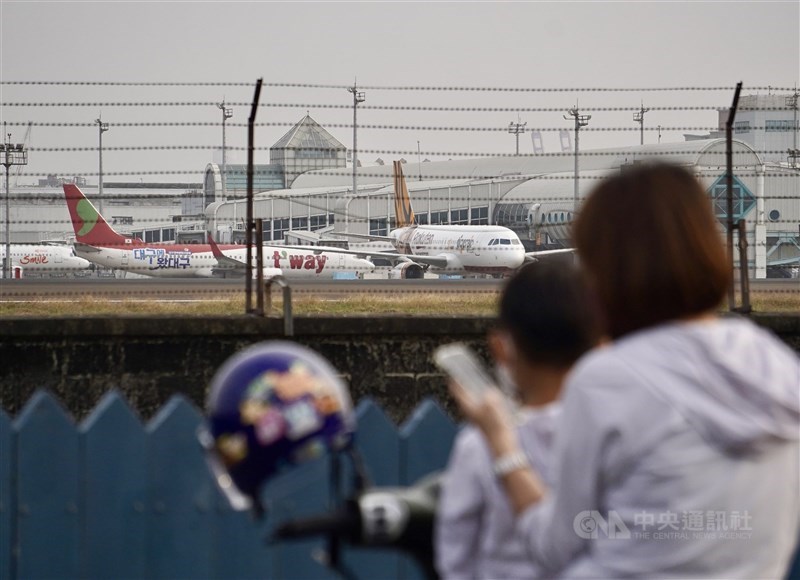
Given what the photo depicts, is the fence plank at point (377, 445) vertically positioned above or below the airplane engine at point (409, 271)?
below

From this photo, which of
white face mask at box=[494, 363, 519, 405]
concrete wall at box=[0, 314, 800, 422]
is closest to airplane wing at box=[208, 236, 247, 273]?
concrete wall at box=[0, 314, 800, 422]

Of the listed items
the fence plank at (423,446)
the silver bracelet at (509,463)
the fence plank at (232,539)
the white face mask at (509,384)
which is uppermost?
the white face mask at (509,384)

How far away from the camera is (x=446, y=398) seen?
5973 mm

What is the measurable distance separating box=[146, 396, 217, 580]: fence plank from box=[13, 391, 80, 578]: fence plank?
0.88ft

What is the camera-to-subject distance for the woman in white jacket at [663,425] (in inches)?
61.6

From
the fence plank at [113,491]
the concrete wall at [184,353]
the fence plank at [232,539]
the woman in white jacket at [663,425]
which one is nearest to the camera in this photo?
the woman in white jacket at [663,425]

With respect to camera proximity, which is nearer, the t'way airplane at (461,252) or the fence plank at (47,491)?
the fence plank at (47,491)

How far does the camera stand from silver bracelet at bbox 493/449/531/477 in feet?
5.70

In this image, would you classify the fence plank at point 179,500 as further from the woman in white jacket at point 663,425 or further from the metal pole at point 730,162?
the metal pole at point 730,162

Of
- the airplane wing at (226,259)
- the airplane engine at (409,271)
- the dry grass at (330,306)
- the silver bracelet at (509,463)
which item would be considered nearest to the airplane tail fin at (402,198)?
the dry grass at (330,306)

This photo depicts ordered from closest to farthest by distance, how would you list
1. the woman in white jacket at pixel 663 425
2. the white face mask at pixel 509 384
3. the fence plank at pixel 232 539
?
the woman in white jacket at pixel 663 425 → the white face mask at pixel 509 384 → the fence plank at pixel 232 539

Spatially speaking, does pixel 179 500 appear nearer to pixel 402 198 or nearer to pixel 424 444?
pixel 424 444

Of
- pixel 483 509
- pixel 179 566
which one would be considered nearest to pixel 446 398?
pixel 179 566

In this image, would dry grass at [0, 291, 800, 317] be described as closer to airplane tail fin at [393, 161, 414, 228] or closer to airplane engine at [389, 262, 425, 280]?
airplane tail fin at [393, 161, 414, 228]
